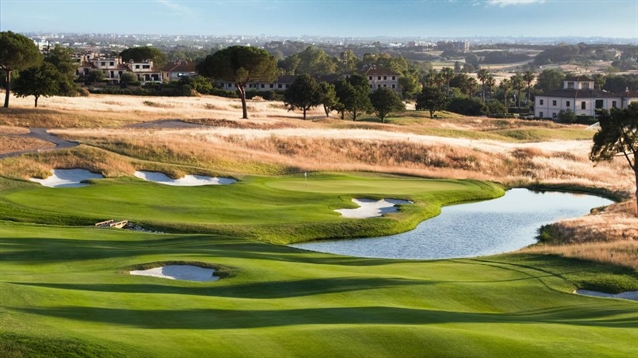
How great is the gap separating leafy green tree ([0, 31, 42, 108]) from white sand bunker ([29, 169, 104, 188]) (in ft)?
98.3

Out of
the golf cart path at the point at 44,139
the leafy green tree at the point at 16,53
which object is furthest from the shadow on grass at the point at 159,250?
the leafy green tree at the point at 16,53

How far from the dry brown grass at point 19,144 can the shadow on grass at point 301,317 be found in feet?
128

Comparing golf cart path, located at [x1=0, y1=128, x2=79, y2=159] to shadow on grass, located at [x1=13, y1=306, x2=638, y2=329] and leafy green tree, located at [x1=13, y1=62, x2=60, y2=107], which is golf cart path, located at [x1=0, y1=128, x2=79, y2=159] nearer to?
leafy green tree, located at [x1=13, y1=62, x2=60, y2=107]

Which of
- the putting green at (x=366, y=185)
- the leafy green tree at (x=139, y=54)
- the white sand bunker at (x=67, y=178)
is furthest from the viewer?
the leafy green tree at (x=139, y=54)

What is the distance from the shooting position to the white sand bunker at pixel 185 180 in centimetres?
5462

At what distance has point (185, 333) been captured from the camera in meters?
19.4

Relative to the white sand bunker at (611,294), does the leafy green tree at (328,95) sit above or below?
above

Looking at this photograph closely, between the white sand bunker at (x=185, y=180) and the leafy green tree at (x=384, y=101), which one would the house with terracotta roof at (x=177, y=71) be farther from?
the white sand bunker at (x=185, y=180)

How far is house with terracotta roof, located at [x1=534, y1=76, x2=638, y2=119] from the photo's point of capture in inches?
5812

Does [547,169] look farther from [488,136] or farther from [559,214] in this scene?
[488,136]

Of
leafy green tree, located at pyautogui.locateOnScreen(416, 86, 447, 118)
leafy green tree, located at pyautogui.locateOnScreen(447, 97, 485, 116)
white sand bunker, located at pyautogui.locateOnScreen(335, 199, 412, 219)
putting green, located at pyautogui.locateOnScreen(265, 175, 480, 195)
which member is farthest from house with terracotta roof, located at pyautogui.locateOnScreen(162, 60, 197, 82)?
white sand bunker, located at pyautogui.locateOnScreen(335, 199, 412, 219)

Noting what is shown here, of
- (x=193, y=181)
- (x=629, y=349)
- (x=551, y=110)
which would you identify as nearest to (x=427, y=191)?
(x=193, y=181)

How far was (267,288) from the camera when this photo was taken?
27.0m

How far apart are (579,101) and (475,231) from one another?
106164mm
